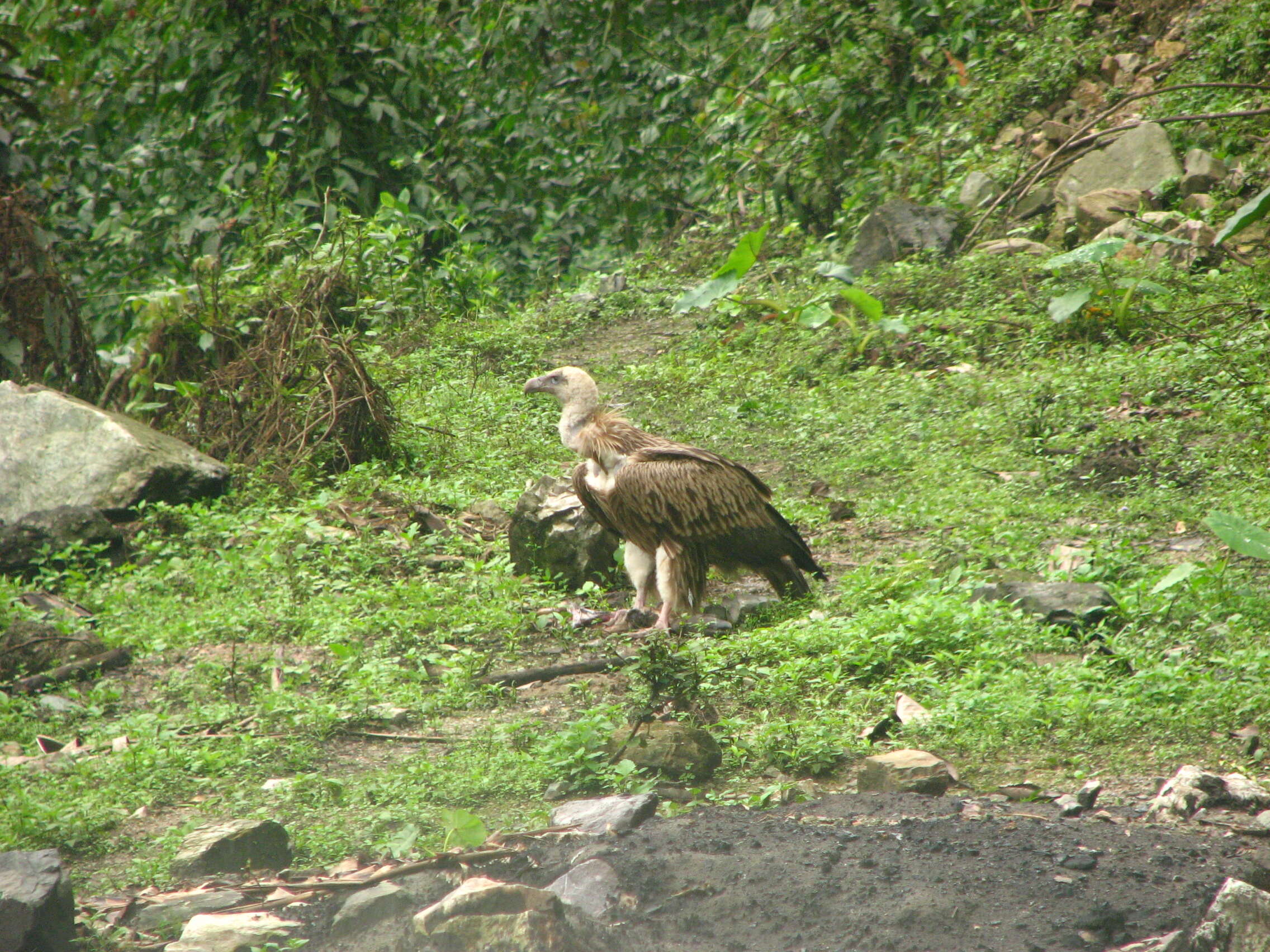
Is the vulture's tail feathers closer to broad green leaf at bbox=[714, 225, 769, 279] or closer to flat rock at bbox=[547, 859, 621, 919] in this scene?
broad green leaf at bbox=[714, 225, 769, 279]

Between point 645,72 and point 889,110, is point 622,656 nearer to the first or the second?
point 889,110

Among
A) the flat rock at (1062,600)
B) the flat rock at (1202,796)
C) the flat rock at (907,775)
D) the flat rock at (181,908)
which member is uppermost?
the flat rock at (181,908)

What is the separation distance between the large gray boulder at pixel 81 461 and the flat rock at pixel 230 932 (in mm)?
Answer: 4280

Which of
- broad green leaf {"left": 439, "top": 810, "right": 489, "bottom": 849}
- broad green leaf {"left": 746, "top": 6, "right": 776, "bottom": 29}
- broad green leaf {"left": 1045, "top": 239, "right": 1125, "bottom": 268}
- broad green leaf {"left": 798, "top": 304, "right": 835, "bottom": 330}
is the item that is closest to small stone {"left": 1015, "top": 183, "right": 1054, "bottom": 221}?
broad green leaf {"left": 1045, "top": 239, "right": 1125, "bottom": 268}

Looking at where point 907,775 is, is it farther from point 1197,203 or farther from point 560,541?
point 1197,203

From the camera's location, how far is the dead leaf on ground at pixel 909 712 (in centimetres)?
386

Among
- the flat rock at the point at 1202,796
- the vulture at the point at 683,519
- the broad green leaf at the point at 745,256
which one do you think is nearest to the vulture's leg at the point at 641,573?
the vulture at the point at 683,519

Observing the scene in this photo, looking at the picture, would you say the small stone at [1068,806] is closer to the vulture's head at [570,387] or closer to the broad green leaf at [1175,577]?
the broad green leaf at [1175,577]

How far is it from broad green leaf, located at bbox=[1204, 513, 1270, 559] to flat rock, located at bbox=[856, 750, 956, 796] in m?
1.37

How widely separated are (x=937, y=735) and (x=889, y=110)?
860 cm

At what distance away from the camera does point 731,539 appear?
17.5 feet

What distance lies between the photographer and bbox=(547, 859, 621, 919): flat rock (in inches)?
104

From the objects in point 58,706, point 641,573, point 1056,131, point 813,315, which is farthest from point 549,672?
point 1056,131

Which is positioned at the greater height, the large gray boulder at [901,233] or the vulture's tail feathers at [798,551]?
the large gray boulder at [901,233]
